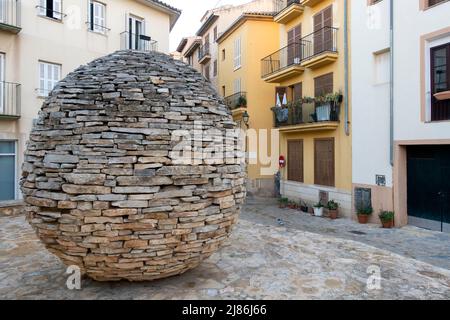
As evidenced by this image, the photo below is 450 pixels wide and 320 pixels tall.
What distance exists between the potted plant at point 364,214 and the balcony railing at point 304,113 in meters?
3.80

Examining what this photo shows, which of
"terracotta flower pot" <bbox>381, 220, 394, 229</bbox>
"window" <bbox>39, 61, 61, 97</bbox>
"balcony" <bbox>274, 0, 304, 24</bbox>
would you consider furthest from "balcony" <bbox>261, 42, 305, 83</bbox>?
"window" <bbox>39, 61, 61, 97</bbox>

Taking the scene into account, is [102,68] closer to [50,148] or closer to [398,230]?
[50,148]

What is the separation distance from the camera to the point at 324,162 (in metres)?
14.3

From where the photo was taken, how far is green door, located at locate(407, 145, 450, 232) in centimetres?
1027

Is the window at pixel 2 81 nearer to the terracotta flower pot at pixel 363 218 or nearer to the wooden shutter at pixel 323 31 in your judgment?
the wooden shutter at pixel 323 31

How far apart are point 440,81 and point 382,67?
2.23 metres

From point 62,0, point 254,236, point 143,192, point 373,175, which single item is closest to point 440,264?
point 254,236

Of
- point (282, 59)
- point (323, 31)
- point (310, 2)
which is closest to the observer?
point (323, 31)

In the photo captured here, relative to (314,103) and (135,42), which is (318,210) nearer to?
(314,103)

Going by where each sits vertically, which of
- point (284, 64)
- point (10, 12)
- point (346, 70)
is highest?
point (10, 12)

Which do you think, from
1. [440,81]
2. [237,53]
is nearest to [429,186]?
[440,81]

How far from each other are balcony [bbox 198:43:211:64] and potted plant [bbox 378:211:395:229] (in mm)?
19258

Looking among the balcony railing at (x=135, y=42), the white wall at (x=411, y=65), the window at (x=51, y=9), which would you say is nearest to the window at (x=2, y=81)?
the window at (x=51, y=9)
